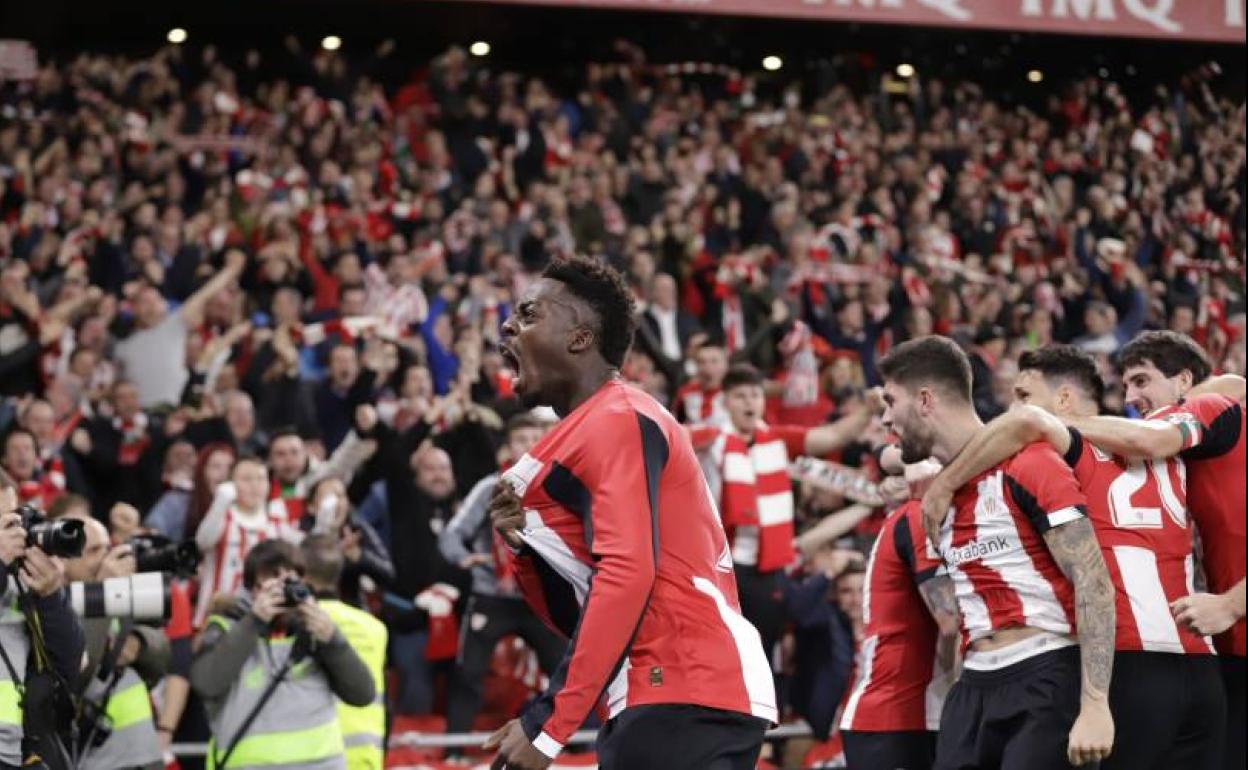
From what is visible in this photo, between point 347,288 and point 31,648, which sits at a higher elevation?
point 347,288

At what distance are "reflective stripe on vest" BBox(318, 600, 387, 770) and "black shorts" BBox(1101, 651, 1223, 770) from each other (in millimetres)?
2802

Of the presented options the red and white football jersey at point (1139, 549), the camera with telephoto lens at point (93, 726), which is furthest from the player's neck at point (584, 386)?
the camera with telephoto lens at point (93, 726)

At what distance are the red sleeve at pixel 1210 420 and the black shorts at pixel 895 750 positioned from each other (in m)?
1.23

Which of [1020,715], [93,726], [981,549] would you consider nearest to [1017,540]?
[981,549]

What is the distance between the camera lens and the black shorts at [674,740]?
12.4 feet

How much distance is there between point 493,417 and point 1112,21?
9.37 meters

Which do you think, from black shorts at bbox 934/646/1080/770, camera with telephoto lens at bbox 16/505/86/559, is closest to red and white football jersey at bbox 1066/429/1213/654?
black shorts at bbox 934/646/1080/770

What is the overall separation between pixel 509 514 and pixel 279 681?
3049mm

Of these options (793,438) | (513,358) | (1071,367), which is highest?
(513,358)

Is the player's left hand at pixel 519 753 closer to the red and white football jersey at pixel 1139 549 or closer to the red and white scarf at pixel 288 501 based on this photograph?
the red and white football jersey at pixel 1139 549

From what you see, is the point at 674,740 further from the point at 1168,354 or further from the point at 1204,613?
the point at 1168,354

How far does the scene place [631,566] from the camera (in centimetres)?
368

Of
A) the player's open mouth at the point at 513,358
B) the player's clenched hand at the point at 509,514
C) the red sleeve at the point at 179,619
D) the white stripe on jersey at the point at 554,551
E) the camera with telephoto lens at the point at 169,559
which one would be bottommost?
the red sleeve at the point at 179,619

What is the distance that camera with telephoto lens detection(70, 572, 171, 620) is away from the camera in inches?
234
